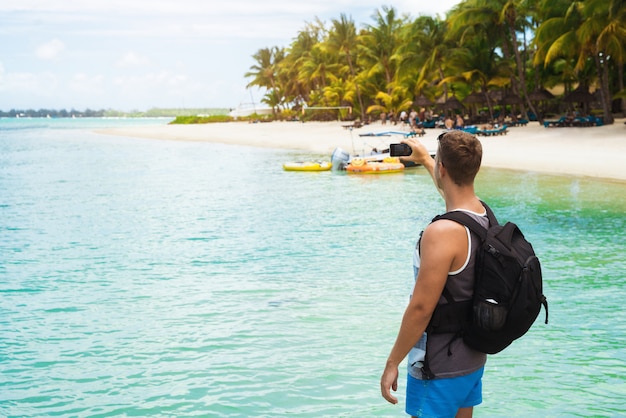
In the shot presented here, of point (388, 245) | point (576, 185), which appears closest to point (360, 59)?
point (576, 185)

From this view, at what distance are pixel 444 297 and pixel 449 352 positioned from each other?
0.22 m

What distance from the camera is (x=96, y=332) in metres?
8.16

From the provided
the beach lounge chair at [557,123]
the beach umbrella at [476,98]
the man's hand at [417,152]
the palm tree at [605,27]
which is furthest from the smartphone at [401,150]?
the beach umbrella at [476,98]

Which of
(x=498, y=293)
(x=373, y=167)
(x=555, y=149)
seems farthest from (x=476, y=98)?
(x=498, y=293)

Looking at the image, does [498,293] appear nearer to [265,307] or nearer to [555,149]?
[265,307]

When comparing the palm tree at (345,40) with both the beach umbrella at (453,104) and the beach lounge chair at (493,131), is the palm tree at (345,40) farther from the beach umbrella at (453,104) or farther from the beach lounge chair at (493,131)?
the beach lounge chair at (493,131)

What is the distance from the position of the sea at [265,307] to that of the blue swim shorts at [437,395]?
3106mm

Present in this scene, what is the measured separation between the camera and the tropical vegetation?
98.9 ft

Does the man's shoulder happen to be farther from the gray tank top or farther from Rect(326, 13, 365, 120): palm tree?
Rect(326, 13, 365, 120): palm tree

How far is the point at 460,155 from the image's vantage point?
2574 millimetres

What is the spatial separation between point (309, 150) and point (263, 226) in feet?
89.8

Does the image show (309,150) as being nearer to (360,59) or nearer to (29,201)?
(360,59)

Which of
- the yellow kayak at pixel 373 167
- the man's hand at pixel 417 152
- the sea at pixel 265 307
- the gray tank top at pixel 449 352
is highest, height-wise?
the man's hand at pixel 417 152

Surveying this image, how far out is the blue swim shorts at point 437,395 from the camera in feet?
8.75
